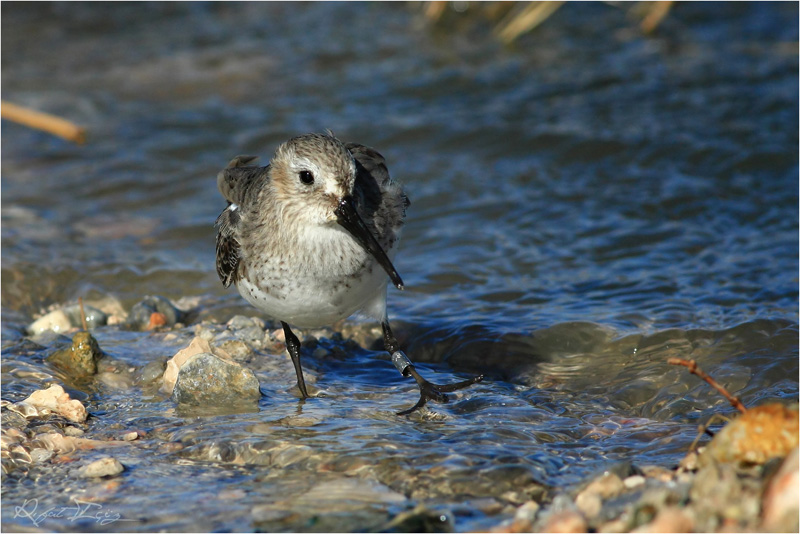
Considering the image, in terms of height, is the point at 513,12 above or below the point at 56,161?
above

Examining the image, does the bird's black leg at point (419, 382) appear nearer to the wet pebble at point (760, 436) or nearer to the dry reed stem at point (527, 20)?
the wet pebble at point (760, 436)

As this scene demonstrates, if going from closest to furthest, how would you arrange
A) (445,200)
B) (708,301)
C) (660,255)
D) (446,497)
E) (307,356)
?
(446,497)
(307,356)
(708,301)
(660,255)
(445,200)

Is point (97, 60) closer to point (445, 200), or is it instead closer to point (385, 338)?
point (445, 200)

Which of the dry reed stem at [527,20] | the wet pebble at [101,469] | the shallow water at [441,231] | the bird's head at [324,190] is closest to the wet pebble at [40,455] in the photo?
the shallow water at [441,231]

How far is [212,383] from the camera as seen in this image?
174 inches

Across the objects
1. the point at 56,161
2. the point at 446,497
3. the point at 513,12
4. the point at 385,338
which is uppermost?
the point at 513,12

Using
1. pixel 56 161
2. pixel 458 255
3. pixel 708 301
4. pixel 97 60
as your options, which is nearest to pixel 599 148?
pixel 458 255

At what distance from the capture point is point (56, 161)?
29.7 ft

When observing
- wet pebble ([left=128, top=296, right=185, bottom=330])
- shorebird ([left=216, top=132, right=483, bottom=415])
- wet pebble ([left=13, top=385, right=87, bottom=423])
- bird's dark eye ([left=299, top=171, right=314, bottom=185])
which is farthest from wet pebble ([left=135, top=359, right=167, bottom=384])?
bird's dark eye ([left=299, top=171, right=314, bottom=185])

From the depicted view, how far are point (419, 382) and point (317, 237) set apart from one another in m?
0.95

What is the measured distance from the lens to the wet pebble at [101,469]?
366cm

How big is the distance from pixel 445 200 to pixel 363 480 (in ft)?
15.2

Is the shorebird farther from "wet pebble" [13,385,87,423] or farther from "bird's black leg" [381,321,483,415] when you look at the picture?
"wet pebble" [13,385,87,423]

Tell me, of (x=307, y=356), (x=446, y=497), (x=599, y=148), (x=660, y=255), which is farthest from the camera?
(x=599, y=148)
